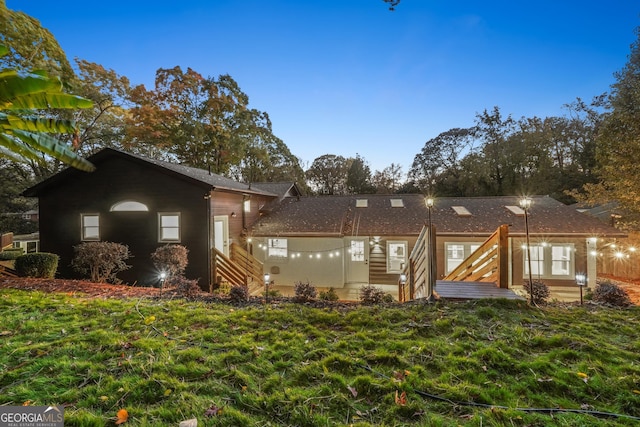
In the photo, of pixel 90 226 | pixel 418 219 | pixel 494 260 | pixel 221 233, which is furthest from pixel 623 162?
pixel 90 226

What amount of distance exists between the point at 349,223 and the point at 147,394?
35.1ft

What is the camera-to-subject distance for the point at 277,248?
1235 centimetres

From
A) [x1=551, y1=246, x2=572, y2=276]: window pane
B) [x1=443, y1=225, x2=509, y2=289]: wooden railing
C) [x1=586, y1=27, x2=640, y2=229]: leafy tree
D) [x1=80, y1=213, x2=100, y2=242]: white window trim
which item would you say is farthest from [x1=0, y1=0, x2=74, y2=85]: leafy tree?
[x1=586, y1=27, x2=640, y2=229]: leafy tree

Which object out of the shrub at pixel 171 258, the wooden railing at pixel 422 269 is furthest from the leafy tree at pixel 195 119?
the wooden railing at pixel 422 269

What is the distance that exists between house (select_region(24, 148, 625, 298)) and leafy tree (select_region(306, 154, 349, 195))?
17962 millimetres

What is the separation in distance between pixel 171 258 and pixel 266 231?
4.22 m

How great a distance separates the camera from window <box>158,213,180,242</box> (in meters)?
9.84

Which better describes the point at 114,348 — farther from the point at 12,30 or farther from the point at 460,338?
Result: the point at 12,30

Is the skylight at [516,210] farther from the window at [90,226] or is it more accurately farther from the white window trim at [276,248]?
the window at [90,226]

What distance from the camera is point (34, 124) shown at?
11.9 feet

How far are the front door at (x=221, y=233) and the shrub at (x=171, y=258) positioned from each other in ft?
4.35

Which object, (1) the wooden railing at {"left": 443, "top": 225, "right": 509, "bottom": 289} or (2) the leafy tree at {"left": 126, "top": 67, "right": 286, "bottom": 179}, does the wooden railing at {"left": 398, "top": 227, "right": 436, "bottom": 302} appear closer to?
(1) the wooden railing at {"left": 443, "top": 225, "right": 509, "bottom": 289}

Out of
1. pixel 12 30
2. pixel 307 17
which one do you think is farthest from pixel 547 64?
pixel 12 30

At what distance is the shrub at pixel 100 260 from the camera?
8.83 meters
